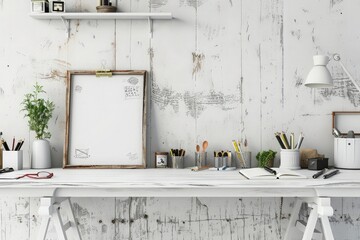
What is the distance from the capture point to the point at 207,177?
2.43m

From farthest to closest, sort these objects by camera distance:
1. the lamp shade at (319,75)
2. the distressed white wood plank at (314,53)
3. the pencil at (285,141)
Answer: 1. the distressed white wood plank at (314,53)
2. the pencil at (285,141)
3. the lamp shade at (319,75)

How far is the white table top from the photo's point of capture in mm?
2291

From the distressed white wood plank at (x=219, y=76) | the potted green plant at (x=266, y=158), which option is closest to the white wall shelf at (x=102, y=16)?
the distressed white wood plank at (x=219, y=76)

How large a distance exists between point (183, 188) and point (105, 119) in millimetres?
770

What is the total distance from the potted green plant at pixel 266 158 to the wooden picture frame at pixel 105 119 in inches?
27.2

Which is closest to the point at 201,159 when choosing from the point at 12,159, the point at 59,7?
the point at 12,159

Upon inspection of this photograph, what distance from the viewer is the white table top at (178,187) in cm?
229

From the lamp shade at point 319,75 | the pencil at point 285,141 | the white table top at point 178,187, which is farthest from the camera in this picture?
the pencil at point 285,141

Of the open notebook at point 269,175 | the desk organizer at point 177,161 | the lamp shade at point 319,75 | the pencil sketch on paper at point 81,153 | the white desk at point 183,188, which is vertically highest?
the lamp shade at point 319,75

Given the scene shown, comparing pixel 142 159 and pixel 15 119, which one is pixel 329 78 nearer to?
pixel 142 159

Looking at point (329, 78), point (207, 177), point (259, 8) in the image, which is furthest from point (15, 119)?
point (329, 78)

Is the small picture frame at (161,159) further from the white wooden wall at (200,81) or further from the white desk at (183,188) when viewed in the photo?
the white desk at (183,188)

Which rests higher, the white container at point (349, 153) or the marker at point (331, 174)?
the white container at point (349, 153)

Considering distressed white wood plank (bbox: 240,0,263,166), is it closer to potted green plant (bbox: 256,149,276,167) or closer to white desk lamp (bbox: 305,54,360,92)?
potted green plant (bbox: 256,149,276,167)
